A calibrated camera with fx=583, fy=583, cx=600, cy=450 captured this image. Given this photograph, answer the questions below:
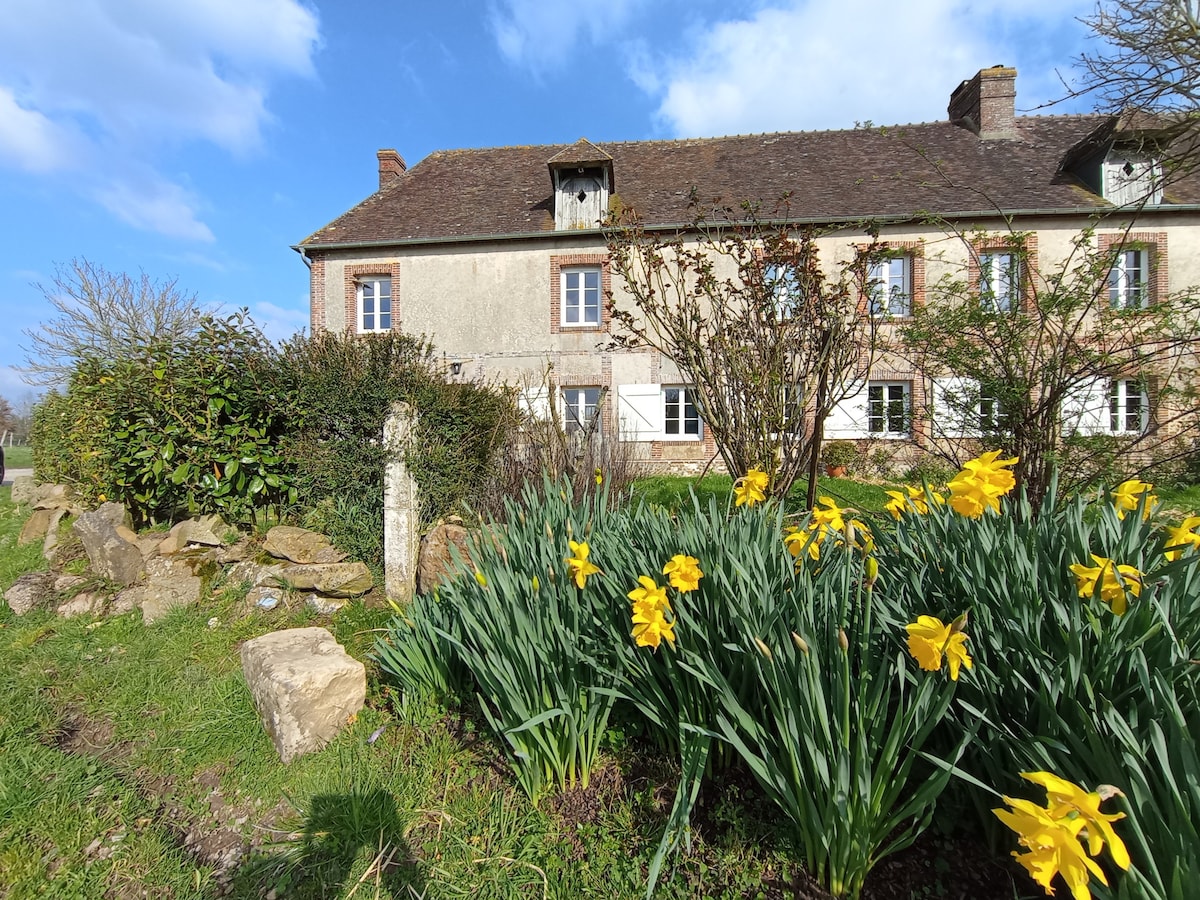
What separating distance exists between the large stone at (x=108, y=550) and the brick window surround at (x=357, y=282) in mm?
9839

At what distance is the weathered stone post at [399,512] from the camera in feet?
14.1

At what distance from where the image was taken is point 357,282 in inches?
543

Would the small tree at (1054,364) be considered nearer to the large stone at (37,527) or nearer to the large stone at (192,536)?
the large stone at (192,536)

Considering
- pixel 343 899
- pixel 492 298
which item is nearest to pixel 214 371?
pixel 343 899

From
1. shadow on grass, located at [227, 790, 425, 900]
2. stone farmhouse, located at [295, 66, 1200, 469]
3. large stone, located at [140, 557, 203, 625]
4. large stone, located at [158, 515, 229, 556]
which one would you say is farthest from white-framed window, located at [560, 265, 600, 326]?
shadow on grass, located at [227, 790, 425, 900]

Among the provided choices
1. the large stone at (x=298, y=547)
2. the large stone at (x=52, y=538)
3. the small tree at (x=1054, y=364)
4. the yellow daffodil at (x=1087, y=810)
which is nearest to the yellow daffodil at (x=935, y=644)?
the yellow daffodil at (x=1087, y=810)

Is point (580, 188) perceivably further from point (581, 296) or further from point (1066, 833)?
point (1066, 833)

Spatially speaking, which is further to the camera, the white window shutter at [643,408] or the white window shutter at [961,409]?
the white window shutter at [643,408]

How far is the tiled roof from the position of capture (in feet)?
40.6

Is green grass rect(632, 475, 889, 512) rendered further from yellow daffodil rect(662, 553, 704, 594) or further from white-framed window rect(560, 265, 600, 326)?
white-framed window rect(560, 265, 600, 326)

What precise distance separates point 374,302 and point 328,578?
11.3 metres

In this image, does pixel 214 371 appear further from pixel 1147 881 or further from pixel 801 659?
pixel 1147 881

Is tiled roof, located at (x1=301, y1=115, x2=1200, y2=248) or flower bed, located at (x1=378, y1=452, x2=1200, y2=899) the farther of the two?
tiled roof, located at (x1=301, y1=115, x2=1200, y2=248)

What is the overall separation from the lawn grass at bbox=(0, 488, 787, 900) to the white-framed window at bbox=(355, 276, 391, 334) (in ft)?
39.0
